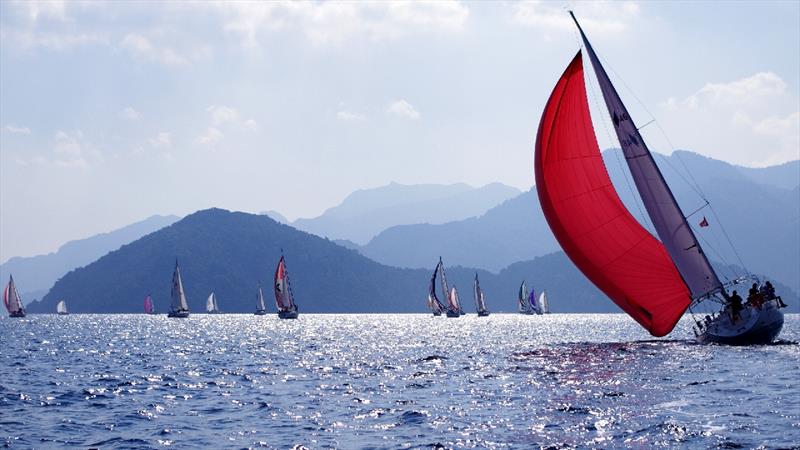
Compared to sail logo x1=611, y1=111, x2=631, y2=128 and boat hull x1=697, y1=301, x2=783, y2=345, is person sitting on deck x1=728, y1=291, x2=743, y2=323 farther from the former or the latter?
sail logo x1=611, y1=111, x2=631, y2=128

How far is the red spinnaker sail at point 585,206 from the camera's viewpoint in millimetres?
42375

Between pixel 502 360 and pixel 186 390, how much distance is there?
63.8ft

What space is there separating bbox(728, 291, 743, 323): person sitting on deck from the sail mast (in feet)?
5.58

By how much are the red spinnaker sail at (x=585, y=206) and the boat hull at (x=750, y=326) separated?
526 centimetres

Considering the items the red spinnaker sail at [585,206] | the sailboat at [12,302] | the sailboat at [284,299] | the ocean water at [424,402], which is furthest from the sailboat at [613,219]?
the sailboat at [12,302]

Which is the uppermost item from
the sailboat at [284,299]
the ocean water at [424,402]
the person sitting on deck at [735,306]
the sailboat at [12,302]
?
the sailboat at [12,302]

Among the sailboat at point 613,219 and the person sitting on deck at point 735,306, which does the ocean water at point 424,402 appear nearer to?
the person sitting on deck at point 735,306

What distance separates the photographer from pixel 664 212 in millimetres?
44312

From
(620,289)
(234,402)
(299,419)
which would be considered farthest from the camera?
(620,289)

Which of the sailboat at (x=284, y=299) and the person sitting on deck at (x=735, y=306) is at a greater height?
the sailboat at (x=284, y=299)

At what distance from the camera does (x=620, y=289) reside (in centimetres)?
4338

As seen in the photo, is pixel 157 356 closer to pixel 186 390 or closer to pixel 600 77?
pixel 186 390

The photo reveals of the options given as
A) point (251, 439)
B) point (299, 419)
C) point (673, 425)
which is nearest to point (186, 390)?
point (299, 419)

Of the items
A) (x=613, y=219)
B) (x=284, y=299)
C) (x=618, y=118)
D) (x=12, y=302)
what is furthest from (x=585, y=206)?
(x=12, y=302)
